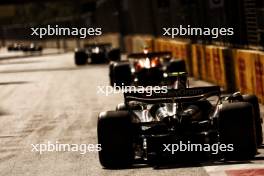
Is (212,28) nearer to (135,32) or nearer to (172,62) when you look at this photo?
(172,62)

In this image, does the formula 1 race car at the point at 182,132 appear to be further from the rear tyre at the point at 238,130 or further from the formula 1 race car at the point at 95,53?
the formula 1 race car at the point at 95,53

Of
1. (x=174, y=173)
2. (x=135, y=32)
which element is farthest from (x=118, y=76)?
(x=135, y=32)

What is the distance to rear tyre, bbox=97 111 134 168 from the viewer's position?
10617 mm

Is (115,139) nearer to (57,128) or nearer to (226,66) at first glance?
(57,128)

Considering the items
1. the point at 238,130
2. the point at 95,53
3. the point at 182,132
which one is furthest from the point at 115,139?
the point at 95,53

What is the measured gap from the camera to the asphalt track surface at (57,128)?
34.1 ft

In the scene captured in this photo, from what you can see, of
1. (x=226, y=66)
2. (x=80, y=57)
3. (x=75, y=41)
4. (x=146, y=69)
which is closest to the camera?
(x=226, y=66)

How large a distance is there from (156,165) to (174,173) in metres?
0.80

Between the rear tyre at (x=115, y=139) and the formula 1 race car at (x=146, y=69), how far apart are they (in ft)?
43.6

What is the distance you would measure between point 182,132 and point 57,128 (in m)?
5.84

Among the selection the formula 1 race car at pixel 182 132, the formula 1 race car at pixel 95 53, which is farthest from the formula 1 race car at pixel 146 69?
the formula 1 race car at pixel 95 53

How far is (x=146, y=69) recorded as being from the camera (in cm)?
2505

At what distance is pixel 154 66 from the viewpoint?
82.5 ft

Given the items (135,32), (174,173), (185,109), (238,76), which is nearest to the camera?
(174,173)
